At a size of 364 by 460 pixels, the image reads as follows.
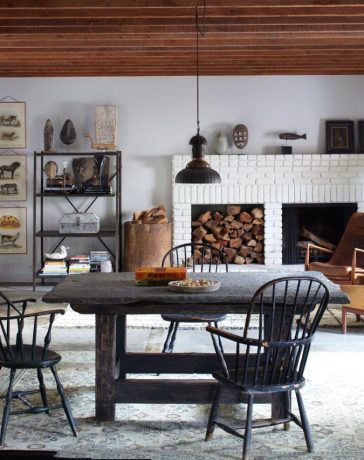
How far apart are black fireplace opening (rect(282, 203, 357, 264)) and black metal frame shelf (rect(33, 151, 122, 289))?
7.01 ft

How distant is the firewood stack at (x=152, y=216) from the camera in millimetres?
8055

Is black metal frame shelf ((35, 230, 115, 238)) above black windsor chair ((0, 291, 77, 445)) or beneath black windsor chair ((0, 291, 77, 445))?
above

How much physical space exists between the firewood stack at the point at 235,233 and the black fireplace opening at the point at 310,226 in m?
0.34

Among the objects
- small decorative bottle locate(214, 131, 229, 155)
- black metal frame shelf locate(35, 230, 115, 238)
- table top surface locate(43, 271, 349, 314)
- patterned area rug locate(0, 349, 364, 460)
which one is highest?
small decorative bottle locate(214, 131, 229, 155)

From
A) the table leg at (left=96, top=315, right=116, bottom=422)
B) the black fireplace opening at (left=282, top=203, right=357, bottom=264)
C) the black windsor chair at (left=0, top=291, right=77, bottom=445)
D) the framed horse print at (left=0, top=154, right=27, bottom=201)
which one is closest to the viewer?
the black windsor chair at (left=0, top=291, right=77, bottom=445)

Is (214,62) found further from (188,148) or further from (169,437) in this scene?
(169,437)

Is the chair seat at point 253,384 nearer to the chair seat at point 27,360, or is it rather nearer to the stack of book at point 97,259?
the chair seat at point 27,360

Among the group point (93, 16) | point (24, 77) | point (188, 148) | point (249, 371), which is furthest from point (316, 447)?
point (24, 77)

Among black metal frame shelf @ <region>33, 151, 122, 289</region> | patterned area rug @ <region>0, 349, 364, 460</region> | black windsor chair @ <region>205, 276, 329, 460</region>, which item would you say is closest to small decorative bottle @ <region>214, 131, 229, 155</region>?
black metal frame shelf @ <region>33, 151, 122, 289</region>

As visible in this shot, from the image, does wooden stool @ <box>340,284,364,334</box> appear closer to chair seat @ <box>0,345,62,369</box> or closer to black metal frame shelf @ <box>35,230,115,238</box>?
chair seat @ <box>0,345,62,369</box>

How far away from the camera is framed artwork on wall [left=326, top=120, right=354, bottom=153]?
27.8 feet

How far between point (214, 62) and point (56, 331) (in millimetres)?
3642

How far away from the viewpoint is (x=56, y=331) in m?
5.95

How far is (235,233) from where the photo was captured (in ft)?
28.1
